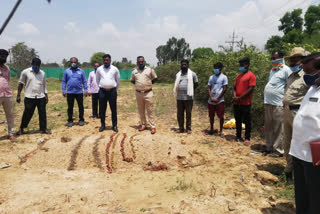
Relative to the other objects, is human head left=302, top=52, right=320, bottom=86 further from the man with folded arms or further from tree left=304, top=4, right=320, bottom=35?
tree left=304, top=4, right=320, bottom=35

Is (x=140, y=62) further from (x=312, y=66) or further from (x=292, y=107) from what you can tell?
(x=312, y=66)

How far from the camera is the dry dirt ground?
114 inches

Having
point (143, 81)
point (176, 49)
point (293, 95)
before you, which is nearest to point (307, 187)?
point (293, 95)

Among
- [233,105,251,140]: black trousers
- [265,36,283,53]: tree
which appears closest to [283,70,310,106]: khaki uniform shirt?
[233,105,251,140]: black trousers

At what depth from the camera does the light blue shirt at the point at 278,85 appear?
417cm

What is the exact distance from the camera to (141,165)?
443 centimetres

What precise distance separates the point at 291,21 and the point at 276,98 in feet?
113

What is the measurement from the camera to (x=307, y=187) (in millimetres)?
2111

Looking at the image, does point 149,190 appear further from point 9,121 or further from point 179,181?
point 9,121

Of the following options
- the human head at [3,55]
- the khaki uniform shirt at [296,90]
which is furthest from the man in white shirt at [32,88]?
the khaki uniform shirt at [296,90]

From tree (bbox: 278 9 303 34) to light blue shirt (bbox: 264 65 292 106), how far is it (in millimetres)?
32809

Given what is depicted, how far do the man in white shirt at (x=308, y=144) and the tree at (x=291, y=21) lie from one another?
1376 inches

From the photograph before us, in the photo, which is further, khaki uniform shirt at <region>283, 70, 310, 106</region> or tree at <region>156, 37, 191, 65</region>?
tree at <region>156, 37, 191, 65</region>

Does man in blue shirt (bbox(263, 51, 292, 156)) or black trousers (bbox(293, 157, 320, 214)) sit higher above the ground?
man in blue shirt (bbox(263, 51, 292, 156))
